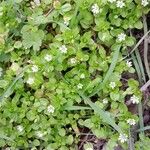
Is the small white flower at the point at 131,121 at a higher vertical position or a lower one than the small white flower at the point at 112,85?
lower

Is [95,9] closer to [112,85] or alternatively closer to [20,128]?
[112,85]

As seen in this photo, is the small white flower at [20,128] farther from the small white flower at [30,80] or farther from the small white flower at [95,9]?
the small white flower at [95,9]

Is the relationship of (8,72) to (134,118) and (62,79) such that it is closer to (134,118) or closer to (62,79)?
(62,79)

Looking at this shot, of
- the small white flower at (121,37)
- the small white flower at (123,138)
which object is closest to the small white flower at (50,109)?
the small white flower at (123,138)

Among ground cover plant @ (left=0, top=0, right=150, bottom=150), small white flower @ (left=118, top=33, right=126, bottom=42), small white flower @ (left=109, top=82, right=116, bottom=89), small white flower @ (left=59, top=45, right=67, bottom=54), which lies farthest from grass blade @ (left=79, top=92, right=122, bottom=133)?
small white flower @ (left=118, top=33, right=126, bottom=42)

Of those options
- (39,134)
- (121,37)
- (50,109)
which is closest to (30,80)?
(50,109)

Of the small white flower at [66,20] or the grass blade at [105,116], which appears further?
the small white flower at [66,20]

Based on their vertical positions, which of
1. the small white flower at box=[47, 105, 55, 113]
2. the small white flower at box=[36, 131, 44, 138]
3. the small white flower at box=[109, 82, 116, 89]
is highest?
the small white flower at box=[109, 82, 116, 89]

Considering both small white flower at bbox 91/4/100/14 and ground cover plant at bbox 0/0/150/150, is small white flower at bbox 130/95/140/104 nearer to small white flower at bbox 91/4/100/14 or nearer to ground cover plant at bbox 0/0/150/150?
ground cover plant at bbox 0/0/150/150

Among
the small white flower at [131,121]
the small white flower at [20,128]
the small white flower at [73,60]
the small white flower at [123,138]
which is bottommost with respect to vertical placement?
the small white flower at [123,138]
